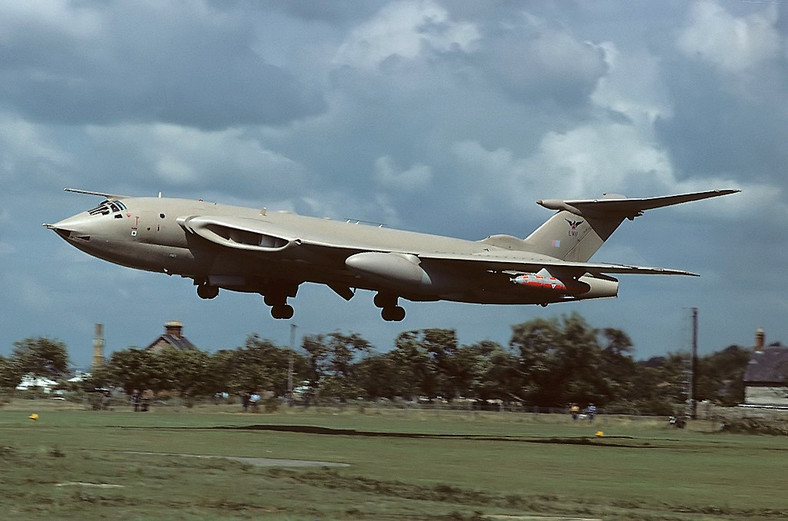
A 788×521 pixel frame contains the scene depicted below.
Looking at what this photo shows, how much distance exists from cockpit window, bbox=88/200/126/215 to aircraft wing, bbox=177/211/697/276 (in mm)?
2013

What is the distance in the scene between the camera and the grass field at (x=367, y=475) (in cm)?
2002

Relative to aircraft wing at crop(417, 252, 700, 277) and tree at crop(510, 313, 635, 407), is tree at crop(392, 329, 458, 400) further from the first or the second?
aircraft wing at crop(417, 252, 700, 277)

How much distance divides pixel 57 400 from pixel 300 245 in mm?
38878

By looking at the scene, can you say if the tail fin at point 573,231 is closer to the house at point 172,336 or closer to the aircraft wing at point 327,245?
the aircraft wing at point 327,245

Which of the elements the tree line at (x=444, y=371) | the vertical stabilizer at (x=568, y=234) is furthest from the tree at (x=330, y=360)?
the vertical stabilizer at (x=568, y=234)

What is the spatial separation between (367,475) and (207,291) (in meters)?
16.6

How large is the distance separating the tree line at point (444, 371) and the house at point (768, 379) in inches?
90.0

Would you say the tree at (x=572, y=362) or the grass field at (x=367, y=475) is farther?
the tree at (x=572, y=362)

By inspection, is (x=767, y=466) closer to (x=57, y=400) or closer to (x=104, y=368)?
(x=57, y=400)

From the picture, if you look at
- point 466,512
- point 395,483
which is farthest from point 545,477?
point 466,512

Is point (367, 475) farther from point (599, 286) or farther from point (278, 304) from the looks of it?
point (599, 286)

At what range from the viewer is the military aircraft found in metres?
38.0

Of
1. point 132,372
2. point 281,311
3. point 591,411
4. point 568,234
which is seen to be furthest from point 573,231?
point 132,372

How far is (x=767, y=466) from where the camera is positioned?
35.0m
